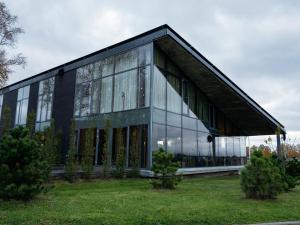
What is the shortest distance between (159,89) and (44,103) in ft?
39.9

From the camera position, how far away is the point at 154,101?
18.0m

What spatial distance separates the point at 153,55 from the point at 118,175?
22.6 ft

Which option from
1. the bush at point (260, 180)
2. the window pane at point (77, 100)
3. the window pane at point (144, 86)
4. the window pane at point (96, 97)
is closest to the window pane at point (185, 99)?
the window pane at point (144, 86)

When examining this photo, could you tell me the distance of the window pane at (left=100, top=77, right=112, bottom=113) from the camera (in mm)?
20469

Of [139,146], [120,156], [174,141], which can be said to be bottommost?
[120,156]

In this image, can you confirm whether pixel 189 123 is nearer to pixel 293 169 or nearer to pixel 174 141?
pixel 174 141

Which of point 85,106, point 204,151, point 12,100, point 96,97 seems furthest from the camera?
point 12,100

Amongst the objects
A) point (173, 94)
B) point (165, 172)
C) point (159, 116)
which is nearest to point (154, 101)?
point (159, 116)

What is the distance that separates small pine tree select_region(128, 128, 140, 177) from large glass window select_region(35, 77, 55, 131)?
10.2 meters

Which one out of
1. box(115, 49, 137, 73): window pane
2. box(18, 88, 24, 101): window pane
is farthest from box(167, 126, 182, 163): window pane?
box(18, 88, 24, 101): window pane

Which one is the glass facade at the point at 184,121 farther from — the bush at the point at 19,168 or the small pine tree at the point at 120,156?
the bush at the point at 19,168

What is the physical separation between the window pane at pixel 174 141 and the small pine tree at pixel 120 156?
269cm

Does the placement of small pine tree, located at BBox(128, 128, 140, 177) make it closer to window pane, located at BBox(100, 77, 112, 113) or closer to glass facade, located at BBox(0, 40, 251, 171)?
glass facade, located at BBox(0, 40, 251, 171)

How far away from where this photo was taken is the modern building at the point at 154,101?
18.2 metres
